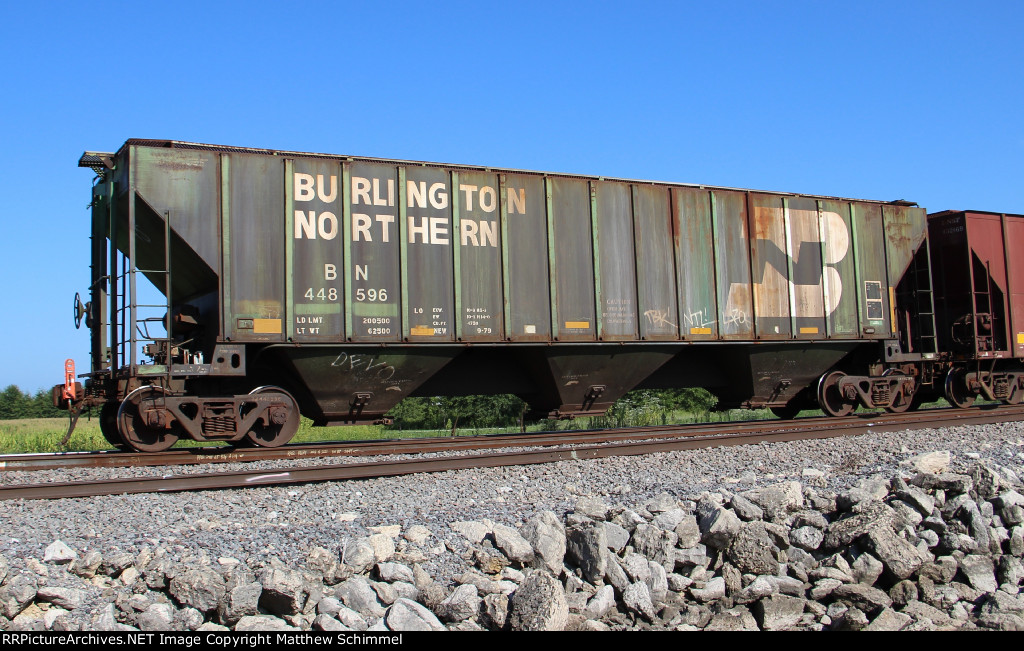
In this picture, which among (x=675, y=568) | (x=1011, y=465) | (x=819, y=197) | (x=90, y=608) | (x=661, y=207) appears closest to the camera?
(x=90, y=608)

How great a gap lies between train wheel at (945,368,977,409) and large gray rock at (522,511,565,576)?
1114 centimetres

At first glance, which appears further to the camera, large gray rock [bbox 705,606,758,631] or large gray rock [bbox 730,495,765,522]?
large gray rock [bbox 730,495,765,522]

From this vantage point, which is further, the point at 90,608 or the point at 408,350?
the point at 408,350

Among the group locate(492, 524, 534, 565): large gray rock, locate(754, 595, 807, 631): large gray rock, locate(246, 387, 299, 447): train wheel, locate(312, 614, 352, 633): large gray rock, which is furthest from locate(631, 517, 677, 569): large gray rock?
locate(246, 387, 299, 447): train wheel

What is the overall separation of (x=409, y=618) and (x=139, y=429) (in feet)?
19.5

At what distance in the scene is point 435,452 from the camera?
9.48 meters

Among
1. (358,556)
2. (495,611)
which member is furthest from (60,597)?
(495,611)

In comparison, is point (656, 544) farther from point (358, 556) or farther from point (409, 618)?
point (358, 556)

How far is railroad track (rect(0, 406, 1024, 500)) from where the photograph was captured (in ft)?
23.1

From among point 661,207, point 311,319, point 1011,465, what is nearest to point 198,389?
point 311,319

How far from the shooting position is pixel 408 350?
1020cm

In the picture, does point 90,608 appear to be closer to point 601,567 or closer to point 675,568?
point 601,567

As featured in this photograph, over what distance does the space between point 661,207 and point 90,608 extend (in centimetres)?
941

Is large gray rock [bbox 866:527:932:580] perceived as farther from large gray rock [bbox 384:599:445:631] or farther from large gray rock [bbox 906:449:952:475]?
large gray rock [bbox 384:599:445:631]
